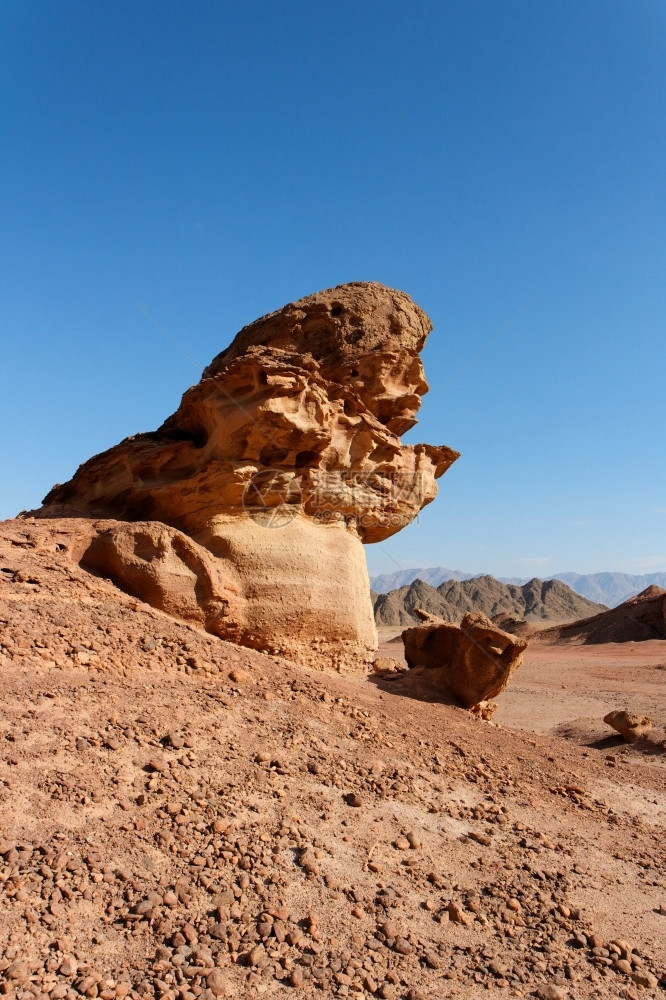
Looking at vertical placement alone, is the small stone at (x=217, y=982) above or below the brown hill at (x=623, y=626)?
above

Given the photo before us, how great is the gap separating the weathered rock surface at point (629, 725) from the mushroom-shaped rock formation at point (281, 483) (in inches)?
160

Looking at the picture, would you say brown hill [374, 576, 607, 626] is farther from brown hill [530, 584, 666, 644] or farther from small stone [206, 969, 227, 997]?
small stone [206, 969, 227, 997]

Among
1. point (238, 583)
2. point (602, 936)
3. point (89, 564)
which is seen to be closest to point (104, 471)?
point (89, 564)

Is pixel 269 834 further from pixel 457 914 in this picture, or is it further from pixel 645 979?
pixel 645 979

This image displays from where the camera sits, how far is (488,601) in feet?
202

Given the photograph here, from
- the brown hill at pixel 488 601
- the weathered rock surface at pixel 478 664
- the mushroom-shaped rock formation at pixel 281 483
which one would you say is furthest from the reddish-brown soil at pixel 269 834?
the brown hill at pixel 488 601

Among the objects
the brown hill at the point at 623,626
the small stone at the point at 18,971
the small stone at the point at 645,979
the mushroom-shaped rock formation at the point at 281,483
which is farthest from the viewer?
the brown hill at the point at 623,626

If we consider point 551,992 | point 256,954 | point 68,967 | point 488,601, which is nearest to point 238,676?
point 256,954

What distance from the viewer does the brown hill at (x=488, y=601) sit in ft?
189

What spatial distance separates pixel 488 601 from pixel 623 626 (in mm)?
31832

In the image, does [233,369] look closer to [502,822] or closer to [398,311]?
[398,311]

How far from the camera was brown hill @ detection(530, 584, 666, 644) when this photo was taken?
29375 mm

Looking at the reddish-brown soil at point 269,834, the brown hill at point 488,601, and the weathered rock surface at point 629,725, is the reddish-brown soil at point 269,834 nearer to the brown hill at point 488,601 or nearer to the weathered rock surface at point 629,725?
the weathered rock surface at point 629,725

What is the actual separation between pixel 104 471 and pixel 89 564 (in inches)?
87.9
